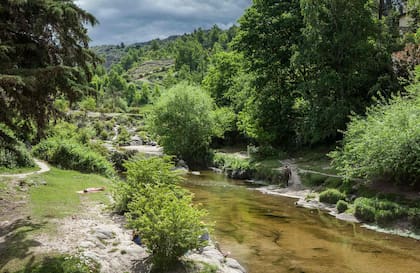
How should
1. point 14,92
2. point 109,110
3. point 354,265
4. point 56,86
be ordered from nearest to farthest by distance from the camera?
point 14,92 < point 56,86 < point 354,265 < point 109,110

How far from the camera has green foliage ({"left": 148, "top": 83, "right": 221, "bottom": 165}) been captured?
39.0 meters

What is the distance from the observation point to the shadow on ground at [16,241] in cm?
923

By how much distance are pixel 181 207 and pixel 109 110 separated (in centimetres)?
8458

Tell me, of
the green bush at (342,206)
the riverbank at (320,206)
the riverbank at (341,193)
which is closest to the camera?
the riverbank at (320,206)

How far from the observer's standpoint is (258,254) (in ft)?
43.6

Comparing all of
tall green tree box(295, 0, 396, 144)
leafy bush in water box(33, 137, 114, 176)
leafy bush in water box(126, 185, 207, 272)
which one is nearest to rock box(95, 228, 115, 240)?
leafy bush in water box(126, 185, 207, 272)

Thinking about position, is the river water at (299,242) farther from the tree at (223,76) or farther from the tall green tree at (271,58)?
the tree at (223,76)

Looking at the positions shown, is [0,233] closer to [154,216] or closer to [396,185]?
[154,216]

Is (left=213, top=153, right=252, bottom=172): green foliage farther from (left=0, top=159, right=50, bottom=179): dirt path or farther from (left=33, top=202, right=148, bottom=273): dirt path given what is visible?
(left=33, top=202, right=148, bottom=273): dirt path

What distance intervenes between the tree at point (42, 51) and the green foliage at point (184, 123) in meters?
28.2

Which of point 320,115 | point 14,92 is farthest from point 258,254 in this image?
point 320,115

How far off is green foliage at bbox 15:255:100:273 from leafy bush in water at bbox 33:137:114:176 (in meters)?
15.1

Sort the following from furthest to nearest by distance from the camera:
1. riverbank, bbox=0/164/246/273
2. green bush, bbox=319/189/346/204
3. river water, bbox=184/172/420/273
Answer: green bush, bbox=319/189/346/204
river water, bbox=184/172/420/273
riverbank, bbox=0/164/246/273

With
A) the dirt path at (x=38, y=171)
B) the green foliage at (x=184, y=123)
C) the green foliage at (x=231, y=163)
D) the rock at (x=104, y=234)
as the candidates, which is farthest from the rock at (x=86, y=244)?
A: the green foliage at (x=184, y=123)
